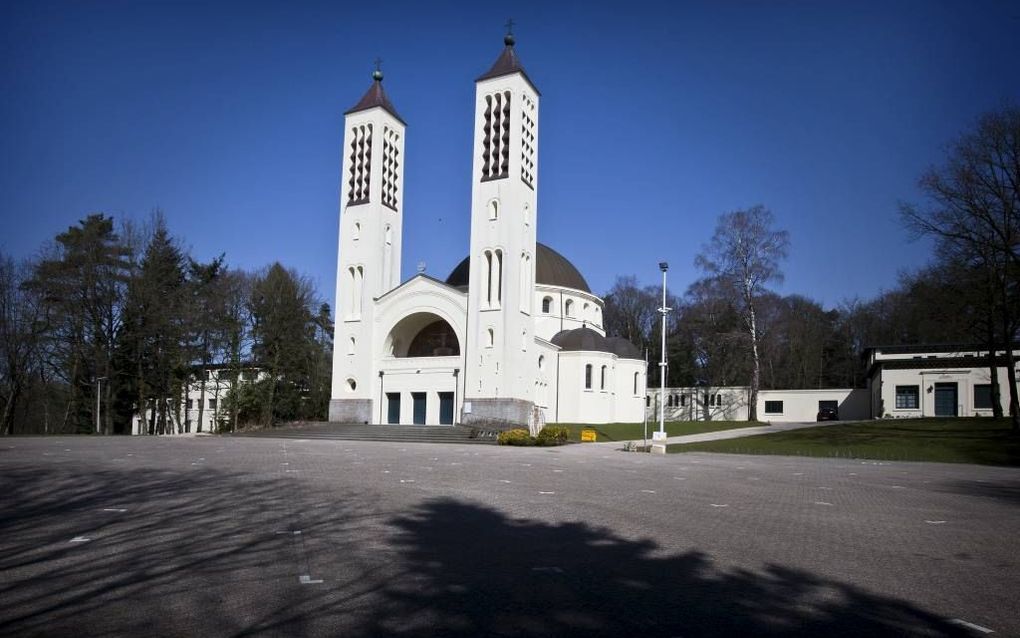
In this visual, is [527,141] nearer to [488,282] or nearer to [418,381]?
[488,282]

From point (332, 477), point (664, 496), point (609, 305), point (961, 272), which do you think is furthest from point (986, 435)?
point (609, 305)

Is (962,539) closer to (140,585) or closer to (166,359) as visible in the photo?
(140,585)

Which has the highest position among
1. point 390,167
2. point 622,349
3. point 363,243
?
point 390,167

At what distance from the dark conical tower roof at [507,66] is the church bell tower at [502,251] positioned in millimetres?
79

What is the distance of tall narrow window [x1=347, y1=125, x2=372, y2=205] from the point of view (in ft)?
171

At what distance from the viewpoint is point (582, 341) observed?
57.2 metres

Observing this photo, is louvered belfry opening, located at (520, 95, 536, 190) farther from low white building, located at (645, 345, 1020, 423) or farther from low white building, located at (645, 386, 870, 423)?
low white building, located at (645, 386, 870, 423)

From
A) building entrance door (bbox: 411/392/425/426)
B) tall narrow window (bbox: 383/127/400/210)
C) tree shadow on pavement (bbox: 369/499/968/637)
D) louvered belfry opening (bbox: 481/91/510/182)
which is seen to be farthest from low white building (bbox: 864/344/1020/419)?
tree shadow on pavement (bbox: 369/499/968/637)

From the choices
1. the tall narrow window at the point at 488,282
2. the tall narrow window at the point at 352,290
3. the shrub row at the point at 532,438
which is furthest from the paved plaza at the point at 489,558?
the tall narrow window at the point at 352,290

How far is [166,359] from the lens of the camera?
165 feet

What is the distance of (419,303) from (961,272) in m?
30.7

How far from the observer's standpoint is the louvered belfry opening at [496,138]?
157 feet

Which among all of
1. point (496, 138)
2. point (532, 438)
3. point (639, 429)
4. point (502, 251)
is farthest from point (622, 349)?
point (532, 438)

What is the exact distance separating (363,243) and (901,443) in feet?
111
